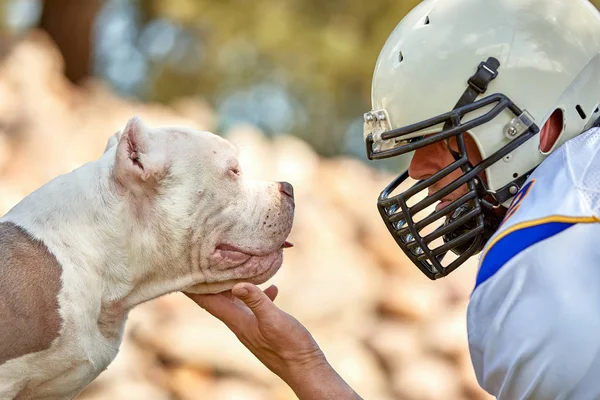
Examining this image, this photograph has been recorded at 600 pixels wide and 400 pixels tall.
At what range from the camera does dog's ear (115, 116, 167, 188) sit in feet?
10.3

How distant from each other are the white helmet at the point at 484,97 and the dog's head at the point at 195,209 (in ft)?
1.77

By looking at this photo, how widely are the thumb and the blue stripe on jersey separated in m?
0.91

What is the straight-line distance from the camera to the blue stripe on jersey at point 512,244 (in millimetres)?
2217

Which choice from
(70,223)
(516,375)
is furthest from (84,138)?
(516,375)

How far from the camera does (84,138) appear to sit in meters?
8.62

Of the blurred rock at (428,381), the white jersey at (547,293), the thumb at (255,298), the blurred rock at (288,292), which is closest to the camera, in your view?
the white jersey at (547,293)

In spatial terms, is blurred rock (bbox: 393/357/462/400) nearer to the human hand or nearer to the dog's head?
the human hand

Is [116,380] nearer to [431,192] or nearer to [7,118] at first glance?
[7,118]

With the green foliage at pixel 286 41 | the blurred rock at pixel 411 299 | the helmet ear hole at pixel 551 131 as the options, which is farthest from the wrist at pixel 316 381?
the green foliage at pixel 286 41

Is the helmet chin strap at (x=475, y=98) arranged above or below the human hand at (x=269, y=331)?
above

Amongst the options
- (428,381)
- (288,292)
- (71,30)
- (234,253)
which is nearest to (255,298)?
(234,253)

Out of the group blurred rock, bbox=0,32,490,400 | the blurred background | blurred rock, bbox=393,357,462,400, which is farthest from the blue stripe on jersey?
blurred rock, bbox=393,357,462,400

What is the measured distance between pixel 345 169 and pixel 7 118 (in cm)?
408

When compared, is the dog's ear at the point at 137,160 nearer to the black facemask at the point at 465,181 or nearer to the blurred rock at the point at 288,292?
the black facemask at the point at 465,181
